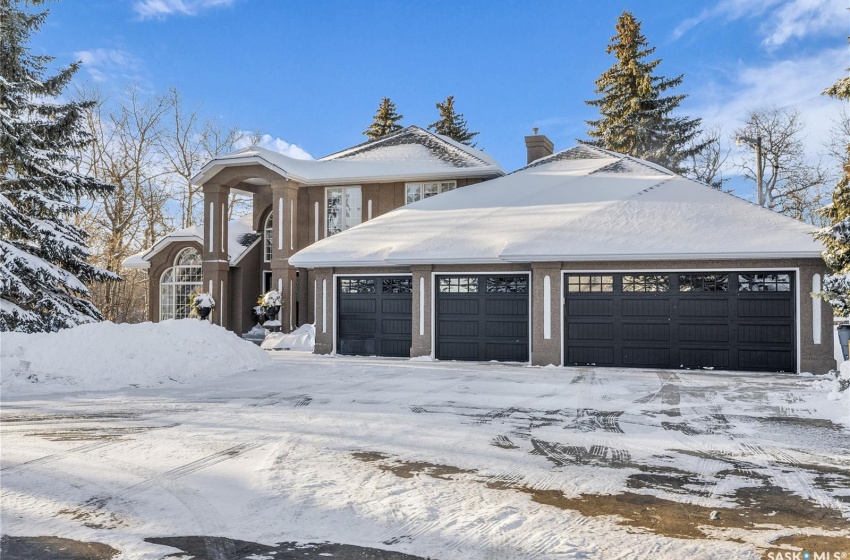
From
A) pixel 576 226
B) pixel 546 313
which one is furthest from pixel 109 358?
pixel 576 226

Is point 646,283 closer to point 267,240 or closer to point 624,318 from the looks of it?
point 624,318

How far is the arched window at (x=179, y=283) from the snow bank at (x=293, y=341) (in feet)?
22.1

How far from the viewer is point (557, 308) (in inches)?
598

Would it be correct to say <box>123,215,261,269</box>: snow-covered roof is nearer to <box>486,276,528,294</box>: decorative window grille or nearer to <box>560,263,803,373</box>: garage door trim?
<box>486,276,528,294</box>: decorative window grille

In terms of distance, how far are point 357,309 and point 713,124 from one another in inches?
1155

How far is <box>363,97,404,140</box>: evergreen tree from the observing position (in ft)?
140

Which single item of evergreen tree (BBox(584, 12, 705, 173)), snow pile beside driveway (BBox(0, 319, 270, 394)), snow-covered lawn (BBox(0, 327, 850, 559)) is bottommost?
snow-covered lawn (BBox(0, 327, 850, 559))

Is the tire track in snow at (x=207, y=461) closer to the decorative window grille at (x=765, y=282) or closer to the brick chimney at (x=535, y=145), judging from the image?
the decorative window grille at (x=765, y=282)

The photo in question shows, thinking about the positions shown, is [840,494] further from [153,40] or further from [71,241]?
[153,40]

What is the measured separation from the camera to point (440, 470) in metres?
5.68

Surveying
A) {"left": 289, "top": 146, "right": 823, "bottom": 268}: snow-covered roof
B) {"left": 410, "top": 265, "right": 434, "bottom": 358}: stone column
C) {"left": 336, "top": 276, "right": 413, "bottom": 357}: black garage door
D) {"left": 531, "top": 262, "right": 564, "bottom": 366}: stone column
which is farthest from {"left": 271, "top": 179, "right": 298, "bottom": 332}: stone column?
{"left": 531, "top": 262, "right": 564, "bottom": 366}: stone column

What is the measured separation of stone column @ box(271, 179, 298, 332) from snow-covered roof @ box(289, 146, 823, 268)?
3.88 metres

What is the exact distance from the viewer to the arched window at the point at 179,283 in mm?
25859

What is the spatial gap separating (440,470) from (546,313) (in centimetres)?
1004
